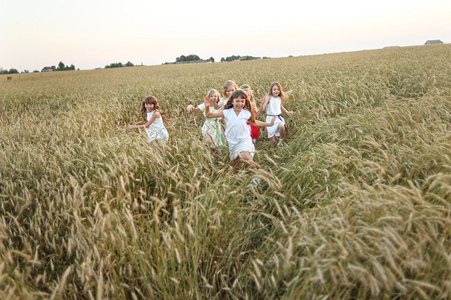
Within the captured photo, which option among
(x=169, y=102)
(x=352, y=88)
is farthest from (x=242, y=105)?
(x=169, y=102)

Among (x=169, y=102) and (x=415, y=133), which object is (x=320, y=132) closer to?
(x=415, y=133)

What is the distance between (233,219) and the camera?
108 inches

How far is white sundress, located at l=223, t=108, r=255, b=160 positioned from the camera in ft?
14.3

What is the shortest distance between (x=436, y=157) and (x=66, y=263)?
340cm

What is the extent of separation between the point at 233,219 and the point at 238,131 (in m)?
1.95

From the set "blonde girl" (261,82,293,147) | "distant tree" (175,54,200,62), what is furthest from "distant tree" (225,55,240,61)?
"blonde girl" (261,82,293,147)

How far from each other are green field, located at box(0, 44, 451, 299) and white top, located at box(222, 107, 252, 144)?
68 centimetres

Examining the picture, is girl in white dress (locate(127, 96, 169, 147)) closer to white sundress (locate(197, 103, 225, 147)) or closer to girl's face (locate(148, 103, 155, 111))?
girl's face (locate(148, 103, 155, 111))

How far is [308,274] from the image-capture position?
181cm

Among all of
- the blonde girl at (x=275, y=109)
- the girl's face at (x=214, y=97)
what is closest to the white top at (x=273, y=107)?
the blonde girl at (x=275, y=109)

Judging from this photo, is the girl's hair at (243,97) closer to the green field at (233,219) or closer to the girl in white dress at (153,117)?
the green field at (233,219)

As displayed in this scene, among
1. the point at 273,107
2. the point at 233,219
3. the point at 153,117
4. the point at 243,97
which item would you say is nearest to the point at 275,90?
the point at 273,107

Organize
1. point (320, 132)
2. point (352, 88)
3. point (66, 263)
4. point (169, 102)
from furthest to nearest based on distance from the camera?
point (169, 102)
point (352, 88)
point (320, 132)
point (66, 263)

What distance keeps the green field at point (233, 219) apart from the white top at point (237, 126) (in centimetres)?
68
